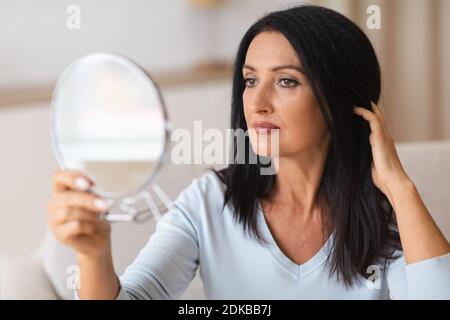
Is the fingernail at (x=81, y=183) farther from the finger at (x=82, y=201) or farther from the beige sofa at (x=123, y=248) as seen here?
the beige sofa at (x=123, y=248)

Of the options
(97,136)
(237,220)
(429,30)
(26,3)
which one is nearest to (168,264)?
(237,220)

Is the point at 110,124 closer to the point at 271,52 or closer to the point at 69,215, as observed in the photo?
the point at 69,215

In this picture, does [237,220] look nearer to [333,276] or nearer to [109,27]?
[333,276]

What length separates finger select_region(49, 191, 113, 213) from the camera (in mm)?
558

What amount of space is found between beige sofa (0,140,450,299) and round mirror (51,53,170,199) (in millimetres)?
340

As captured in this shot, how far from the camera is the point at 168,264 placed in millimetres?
796

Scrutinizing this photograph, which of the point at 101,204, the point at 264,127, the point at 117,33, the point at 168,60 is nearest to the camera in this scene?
the point at 101,204

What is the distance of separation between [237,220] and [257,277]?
0.25 feet

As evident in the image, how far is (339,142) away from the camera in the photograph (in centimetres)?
84

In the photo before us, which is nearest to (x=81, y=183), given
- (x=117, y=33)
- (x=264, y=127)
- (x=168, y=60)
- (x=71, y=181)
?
(x=71, y=181)

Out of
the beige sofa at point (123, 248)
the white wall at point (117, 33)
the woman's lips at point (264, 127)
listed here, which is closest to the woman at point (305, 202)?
the woman's lips at point (264, 127)

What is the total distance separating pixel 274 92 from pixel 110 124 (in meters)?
0.23

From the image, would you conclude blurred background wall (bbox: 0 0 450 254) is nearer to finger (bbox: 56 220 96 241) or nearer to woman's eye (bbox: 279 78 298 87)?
woman's eye (bbox: 279 78 298 87)

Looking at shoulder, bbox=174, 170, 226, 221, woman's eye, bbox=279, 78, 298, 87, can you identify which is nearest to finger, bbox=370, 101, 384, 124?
woman's eye, bbox=279, 78, 298, 87
